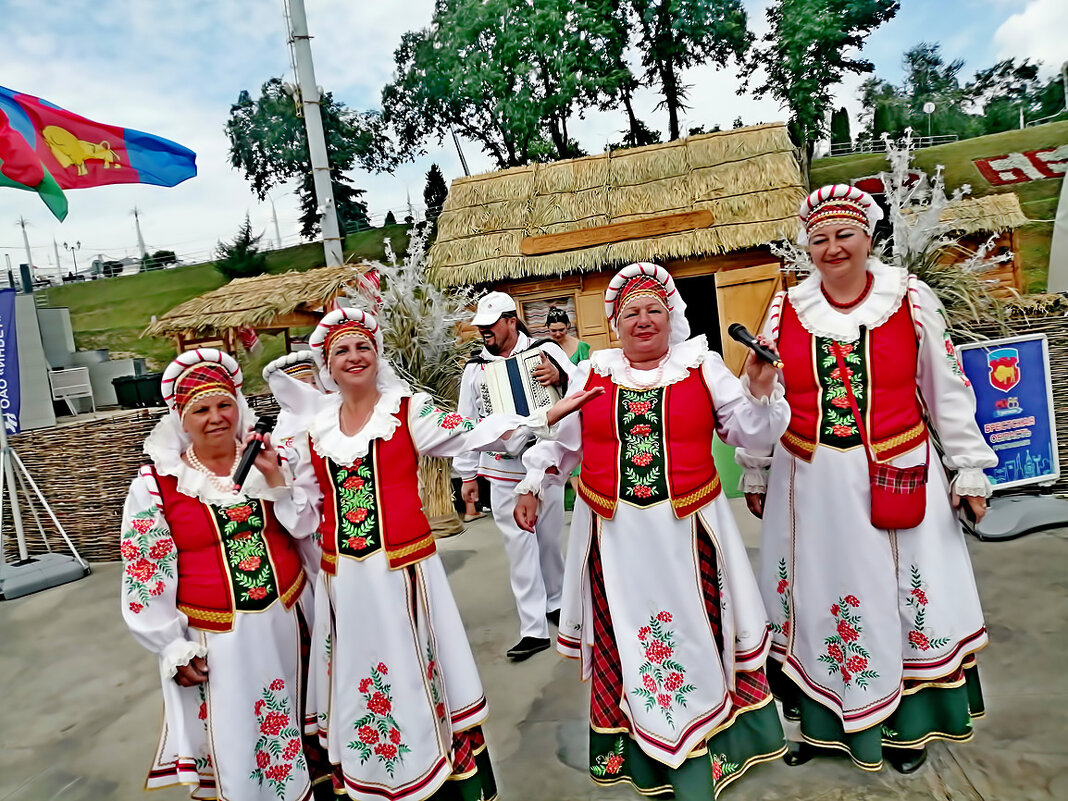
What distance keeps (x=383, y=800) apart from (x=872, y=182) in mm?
14941

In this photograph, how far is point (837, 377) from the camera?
2.41 meters

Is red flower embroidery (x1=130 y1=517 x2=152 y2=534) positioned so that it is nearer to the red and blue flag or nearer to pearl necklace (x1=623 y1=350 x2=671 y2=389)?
pearl necklace (x1=623 y1=350 x2=671 y2=389)

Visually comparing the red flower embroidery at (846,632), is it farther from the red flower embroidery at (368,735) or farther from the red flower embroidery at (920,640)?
the red flower embroidery at (368,735)

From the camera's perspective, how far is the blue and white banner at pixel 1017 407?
15.2ft

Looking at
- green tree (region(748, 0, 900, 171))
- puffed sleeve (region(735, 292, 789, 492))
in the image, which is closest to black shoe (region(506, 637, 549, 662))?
puffed sleeve (region(735, 292, 789, 492))

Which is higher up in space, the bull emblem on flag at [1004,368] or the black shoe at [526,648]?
the bull emblem on flag at [1004,368]

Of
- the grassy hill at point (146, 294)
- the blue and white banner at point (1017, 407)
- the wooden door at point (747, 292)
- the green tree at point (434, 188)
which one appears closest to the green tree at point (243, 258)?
the grassy hill at point (146, 294)

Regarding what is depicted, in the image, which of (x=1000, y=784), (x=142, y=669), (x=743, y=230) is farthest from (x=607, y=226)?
(x=1000, y=784)

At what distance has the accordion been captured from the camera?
3.78 metres

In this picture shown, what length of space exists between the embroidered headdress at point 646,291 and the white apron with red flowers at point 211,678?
1.30 meters

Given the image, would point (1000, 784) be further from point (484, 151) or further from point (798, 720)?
point (484, 151)

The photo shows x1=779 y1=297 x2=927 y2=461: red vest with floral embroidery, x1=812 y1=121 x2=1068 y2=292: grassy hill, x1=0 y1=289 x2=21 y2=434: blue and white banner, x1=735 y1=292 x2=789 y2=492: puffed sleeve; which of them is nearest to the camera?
x1=779 y1=297 x2=927 y2=461: red vest with floral embroidery

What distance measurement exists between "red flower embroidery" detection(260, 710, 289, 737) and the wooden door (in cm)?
A: 708

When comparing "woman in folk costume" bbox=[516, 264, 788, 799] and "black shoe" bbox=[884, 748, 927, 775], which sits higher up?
"woman in folk costume" bbox=[516, 264, 788, 799]
